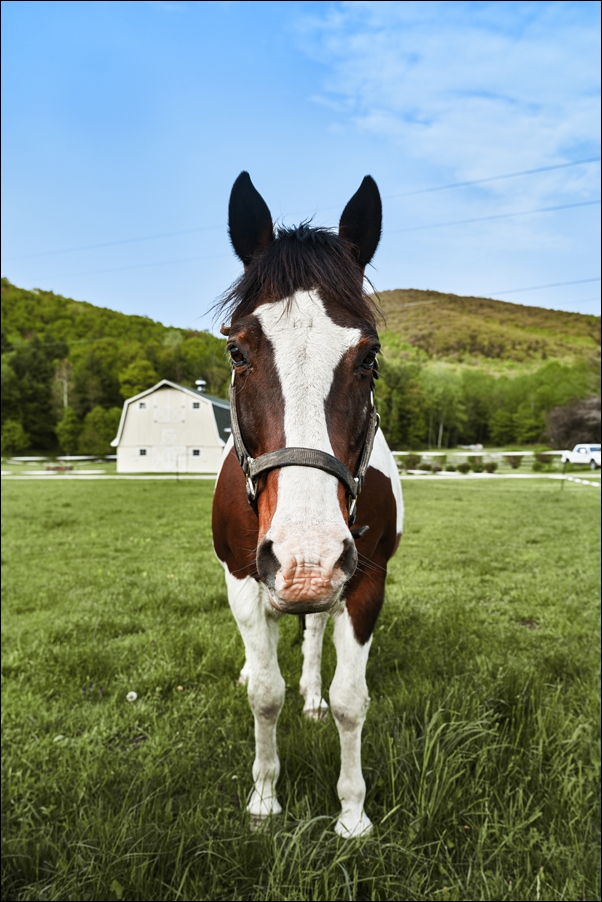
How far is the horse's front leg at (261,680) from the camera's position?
196cm

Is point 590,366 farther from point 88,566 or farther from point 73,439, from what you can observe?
point 73,439

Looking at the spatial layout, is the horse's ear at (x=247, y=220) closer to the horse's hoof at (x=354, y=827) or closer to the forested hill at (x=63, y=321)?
the forested hill at (x=63, y=321)

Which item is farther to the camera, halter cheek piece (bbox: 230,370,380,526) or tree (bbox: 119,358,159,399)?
tree (bbox: 119,358,159,399)

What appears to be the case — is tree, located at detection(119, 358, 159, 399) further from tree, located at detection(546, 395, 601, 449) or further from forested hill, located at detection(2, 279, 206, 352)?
tree, located at detection(546, 395, 601, 449)

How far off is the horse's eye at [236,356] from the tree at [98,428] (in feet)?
3.00

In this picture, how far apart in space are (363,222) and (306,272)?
0.30 metres

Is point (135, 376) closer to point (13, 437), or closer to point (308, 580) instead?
point (13, 437)

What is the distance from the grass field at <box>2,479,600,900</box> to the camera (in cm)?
179

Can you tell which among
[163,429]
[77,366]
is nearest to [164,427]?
[163,429]

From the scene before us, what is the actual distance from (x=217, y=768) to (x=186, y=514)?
26.2 ft

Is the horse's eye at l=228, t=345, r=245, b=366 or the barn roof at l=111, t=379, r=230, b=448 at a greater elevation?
the horse's eye at l=228, t=345, r=245, b=366

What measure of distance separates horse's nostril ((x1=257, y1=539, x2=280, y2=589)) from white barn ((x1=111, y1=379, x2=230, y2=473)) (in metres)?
0.87

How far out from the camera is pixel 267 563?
105cm

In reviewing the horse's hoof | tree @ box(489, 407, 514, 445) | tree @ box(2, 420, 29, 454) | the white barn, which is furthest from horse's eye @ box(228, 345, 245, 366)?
tree @ box(489, 407, 514, 445)
